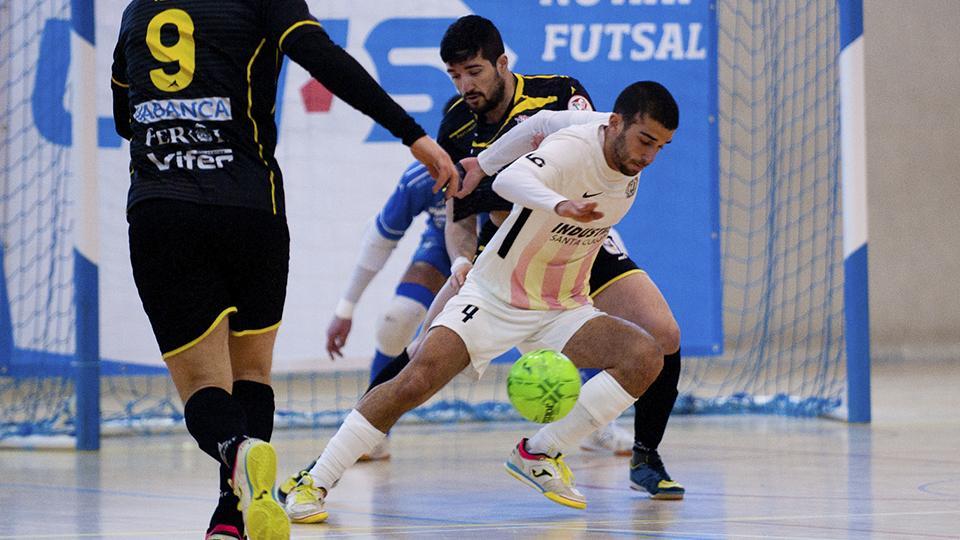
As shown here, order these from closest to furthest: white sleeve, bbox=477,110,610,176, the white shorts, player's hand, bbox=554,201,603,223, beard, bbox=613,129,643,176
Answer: player's hand, bbox=554,201,603,223 < beard, bbox=613,129,643,176 < the white shorts < white sleeve, bbox=477,110,610,176

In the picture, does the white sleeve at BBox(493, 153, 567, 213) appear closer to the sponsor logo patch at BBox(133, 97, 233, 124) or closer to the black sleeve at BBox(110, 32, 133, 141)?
the sponsor logo patch at BBox(133, 97, 233, 124)

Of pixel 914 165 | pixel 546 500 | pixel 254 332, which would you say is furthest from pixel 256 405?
pixel 914 165

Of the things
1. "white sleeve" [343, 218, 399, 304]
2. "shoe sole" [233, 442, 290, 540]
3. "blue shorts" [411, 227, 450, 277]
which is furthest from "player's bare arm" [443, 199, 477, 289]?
"shoe sole" [233, 442, 290, 540]

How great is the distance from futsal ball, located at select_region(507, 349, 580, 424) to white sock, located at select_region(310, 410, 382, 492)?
560 mm

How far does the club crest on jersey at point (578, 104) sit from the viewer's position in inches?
219

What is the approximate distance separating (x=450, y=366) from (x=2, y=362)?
13.7 ft

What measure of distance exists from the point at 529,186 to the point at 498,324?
62cm

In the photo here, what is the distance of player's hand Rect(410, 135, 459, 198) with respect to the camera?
3.79 meters

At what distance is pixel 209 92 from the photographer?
12.5ft

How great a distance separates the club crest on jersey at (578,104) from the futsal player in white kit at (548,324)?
0.50 metres

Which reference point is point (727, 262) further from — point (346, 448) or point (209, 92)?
point (209, 92)

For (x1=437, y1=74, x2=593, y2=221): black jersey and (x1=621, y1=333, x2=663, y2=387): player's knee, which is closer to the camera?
(x1=621, y1=333, x2=663, y2=387): player's knee

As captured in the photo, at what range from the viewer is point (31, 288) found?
26.7 feet

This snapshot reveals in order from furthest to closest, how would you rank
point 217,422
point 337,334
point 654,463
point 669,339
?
point 337,334 → point 654,463 → point 669,339 → point 217,422
